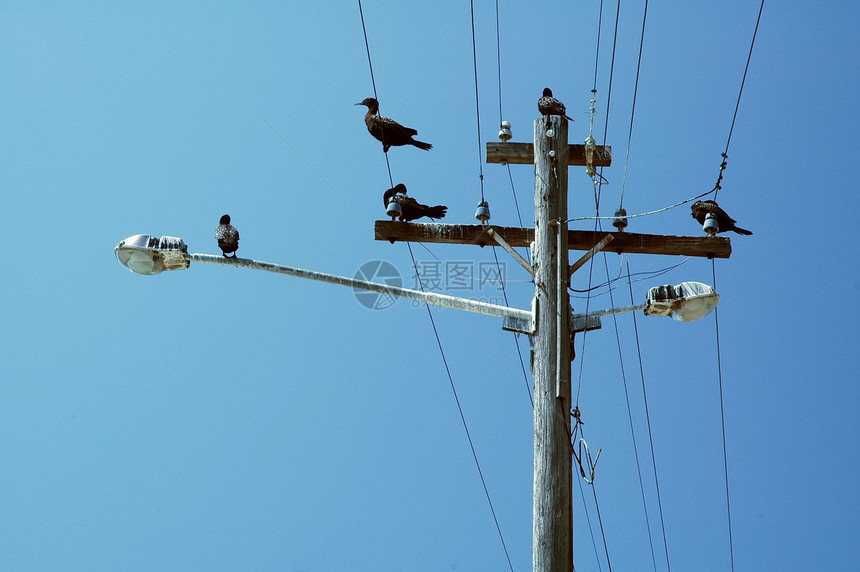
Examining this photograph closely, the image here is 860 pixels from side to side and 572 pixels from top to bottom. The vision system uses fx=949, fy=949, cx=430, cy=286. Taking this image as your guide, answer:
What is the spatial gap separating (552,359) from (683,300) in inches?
47.4

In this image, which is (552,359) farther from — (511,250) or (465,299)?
(511,250)

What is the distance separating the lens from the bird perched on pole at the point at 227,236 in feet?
27.4

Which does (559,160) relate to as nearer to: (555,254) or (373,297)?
(555,254)

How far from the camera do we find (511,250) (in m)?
7.77

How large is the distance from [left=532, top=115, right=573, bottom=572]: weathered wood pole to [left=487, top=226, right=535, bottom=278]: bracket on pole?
0.10 meters

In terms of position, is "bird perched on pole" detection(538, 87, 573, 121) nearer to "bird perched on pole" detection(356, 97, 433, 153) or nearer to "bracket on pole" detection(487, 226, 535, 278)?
"bird perched on pole" detection(356, 97, 433, 153)

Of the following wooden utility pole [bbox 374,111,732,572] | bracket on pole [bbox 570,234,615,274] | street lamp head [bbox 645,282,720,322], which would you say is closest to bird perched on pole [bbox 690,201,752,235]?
wooden utility pole [bbox 374,111,732,572]

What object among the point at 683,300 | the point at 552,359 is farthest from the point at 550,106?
the point at 552,359

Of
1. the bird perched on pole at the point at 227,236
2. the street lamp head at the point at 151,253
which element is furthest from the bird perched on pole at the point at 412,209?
the street lamp head at the point at 151,253

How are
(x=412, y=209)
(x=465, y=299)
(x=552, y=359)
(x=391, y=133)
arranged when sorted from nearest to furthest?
(x=552, y=359), (x=465, y=299), (x=412, y=209), (x=391, y=133)

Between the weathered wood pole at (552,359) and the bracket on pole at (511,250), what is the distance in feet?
0.31

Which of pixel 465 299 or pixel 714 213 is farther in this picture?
pixel 714 213

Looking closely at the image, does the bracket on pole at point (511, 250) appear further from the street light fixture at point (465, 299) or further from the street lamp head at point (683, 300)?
the street lamp head at point (683, 300)

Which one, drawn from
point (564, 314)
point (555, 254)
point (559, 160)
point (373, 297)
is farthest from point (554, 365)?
point (373, 297)
